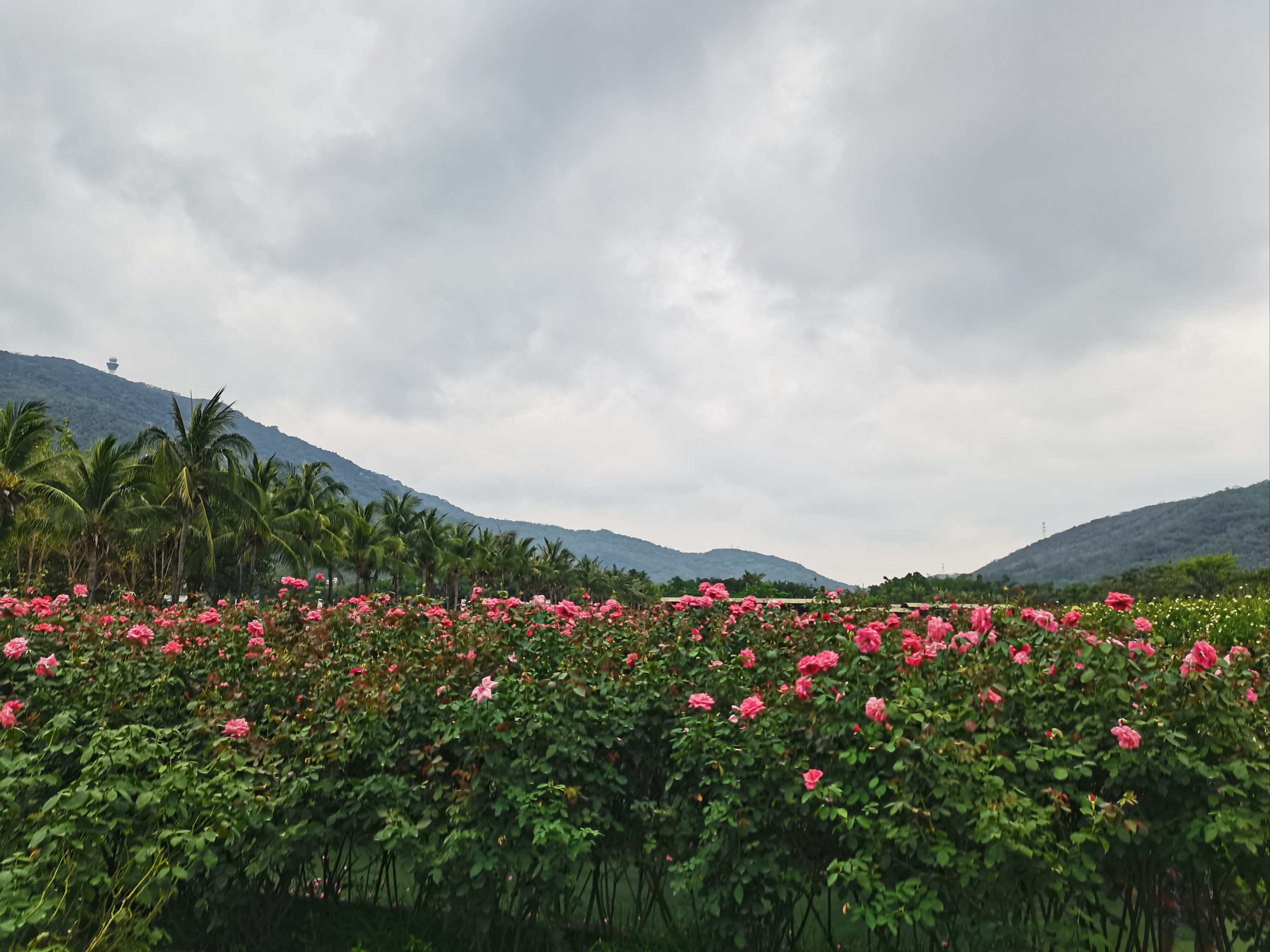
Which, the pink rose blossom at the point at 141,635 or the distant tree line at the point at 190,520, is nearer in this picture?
the pink rose blossom at the point at 141,635

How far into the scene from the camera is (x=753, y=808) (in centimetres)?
360

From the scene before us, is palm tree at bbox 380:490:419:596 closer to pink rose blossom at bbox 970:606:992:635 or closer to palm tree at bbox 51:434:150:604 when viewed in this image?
palm tree at bbox 51:434:150:604

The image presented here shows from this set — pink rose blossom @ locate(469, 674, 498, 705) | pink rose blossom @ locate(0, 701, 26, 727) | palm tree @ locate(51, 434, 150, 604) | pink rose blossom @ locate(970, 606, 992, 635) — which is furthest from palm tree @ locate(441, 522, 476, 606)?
pink rose blossom @ locate(970, 606, 992, 635)

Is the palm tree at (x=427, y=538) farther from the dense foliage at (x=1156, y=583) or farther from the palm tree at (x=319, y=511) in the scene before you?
the dense foliage at (x=1156, y=583)

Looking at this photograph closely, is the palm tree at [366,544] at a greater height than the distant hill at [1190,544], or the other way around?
→ the distant hill at [1190,544]

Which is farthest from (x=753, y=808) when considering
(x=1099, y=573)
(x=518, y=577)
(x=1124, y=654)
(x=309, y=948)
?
(x=1099, y=573)

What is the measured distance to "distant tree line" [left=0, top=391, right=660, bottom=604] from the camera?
25.8m

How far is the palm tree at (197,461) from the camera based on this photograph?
26672 millimetres

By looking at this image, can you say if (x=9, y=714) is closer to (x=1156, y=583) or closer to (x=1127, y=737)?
(x=1127, y=737)

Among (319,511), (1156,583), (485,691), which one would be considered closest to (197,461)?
(319,511)

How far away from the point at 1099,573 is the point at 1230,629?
7527 inches

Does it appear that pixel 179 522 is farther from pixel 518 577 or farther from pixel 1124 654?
pixel 518 577

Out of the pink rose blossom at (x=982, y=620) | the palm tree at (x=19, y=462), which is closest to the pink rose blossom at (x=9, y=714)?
the pink rose blossom at (x=982, y=620)

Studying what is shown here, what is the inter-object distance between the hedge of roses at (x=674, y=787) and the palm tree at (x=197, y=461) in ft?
82.8
